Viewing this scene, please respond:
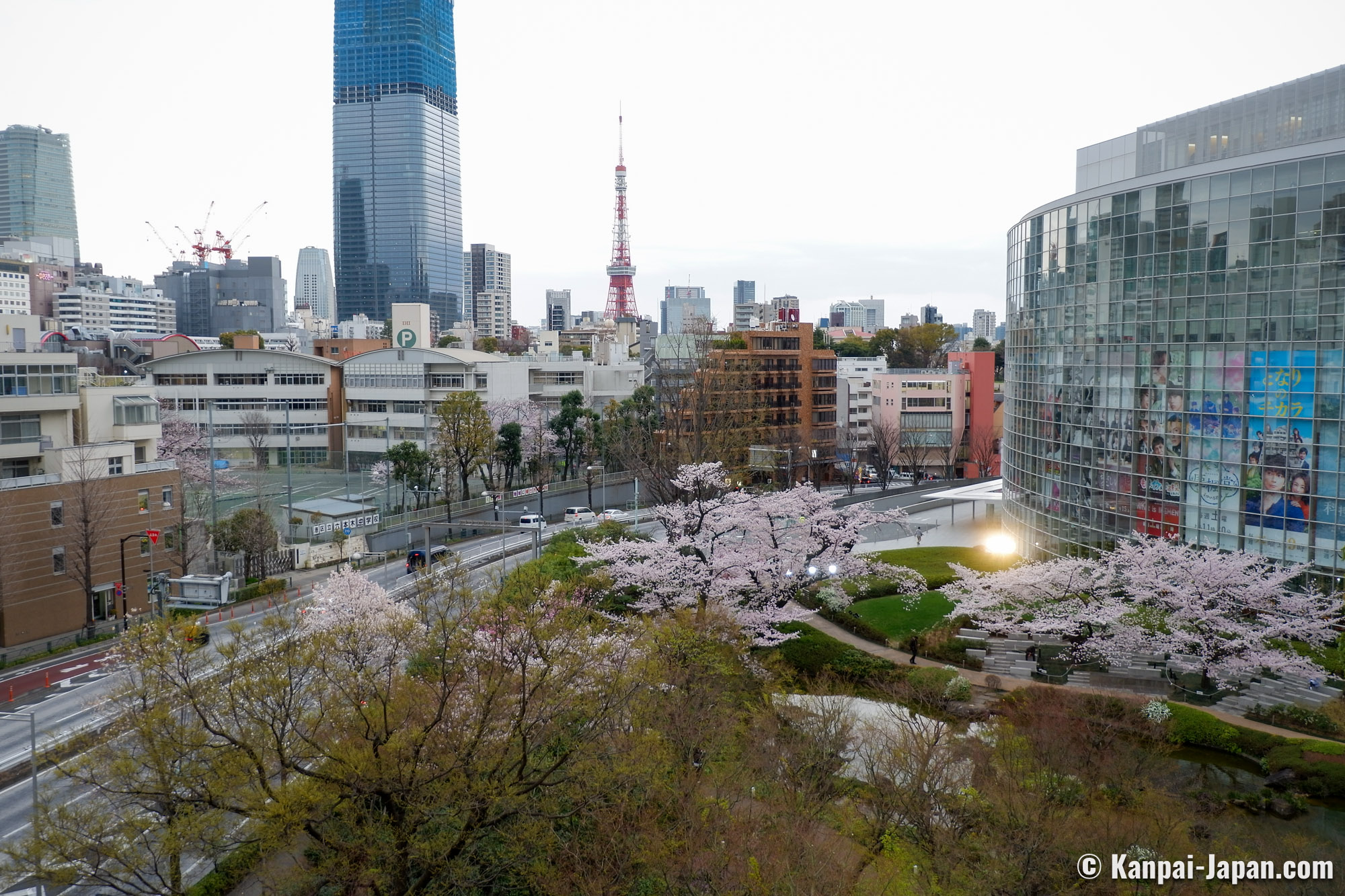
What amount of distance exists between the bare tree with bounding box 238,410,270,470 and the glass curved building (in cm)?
4557

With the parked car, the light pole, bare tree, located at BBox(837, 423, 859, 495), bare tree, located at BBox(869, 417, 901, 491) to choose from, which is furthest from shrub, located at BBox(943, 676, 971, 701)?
bare tree, located at BBox(869, 417, 901, 491)

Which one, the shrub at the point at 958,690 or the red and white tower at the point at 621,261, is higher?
the red and white tower at the point at 621,261

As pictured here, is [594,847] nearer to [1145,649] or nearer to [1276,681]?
[1145,649]

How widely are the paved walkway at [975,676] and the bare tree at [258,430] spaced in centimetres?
3999

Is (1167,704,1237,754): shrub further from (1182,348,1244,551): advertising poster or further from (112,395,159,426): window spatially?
(112,395,159,426): window

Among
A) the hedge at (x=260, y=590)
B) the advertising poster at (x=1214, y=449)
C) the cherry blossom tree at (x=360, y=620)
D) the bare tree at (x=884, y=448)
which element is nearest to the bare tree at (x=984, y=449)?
the bare tree at (x=884, y=448)

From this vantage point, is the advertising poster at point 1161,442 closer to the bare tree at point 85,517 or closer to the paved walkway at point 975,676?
the paved walkway at point 975,676

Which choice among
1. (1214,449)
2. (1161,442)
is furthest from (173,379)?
(1214,449)

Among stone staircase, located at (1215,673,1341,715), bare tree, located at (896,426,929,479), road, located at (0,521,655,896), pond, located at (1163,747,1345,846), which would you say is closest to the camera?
road, located at (0,521,655,896)

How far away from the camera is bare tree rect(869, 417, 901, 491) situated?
66000 mm

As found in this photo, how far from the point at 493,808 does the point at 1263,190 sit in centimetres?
2808

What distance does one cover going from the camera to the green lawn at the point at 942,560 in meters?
A: 36.8

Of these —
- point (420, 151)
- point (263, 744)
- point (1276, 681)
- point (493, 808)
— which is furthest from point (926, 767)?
point (420, 151)

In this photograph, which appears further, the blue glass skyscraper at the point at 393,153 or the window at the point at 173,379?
the blue glass skyscraper at the point at 393,153
